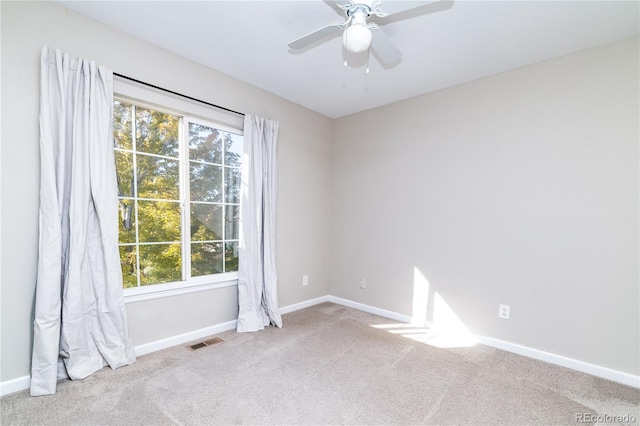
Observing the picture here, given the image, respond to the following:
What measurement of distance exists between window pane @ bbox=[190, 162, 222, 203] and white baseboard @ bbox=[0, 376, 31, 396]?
1.67 metres

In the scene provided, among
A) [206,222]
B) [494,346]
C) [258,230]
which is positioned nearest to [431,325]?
[494,346]

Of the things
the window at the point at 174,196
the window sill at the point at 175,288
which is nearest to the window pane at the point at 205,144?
the window at the point at 174,196

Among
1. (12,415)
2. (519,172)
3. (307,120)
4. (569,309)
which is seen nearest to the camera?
(12,415)

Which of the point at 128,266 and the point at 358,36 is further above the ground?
the point at 358,36

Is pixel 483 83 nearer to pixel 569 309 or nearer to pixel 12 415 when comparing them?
pixel 569 309

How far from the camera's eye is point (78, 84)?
2014 mm

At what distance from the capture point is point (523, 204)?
102 inches

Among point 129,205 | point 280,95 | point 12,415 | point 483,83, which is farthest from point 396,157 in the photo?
point 12,415

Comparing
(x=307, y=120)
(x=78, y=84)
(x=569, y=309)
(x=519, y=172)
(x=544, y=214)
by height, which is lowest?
(x=569, y=309)

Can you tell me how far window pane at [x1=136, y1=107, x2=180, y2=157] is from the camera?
246 cm

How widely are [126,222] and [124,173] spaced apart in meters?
0.40

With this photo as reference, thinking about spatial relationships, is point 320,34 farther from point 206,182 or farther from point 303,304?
point 303,304

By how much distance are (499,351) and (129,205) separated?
3.48 metres

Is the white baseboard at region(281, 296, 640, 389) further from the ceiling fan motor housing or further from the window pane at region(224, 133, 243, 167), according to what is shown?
the ceiling fan motor housing
